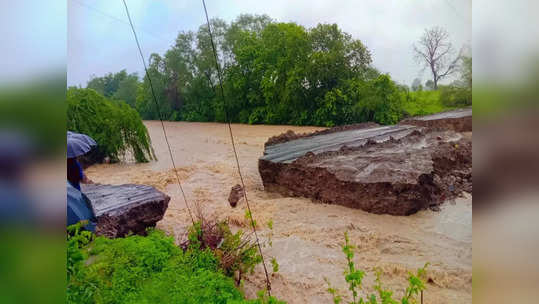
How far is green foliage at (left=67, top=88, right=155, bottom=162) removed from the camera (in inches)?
129

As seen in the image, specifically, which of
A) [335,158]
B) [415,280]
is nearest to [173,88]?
[335,158]

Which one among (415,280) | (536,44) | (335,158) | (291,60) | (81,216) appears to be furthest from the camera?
(335,158)

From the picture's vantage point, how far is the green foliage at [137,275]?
54.9 inches

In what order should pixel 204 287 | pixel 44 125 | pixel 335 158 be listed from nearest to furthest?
pixel 44 125 < pixel 204 287 < pixel 335 158

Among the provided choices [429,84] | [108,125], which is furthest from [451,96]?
[108,125]

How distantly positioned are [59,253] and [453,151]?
4.35 meters

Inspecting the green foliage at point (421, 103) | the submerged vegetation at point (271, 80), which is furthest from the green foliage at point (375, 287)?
the submerged vegetation at point (271, 80)

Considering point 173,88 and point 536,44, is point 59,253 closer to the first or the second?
point 536,44

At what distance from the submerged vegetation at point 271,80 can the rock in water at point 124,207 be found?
801 mm

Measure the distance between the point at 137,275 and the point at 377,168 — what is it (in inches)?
104

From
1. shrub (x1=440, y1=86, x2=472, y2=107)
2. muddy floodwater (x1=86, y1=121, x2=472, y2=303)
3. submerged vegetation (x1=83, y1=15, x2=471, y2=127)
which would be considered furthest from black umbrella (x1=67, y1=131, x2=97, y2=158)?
shrub (x1=440, y1=86, x2=472, y2=107)

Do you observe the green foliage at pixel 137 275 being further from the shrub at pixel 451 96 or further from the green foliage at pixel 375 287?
the shrub at pixel 451 96

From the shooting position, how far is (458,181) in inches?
152

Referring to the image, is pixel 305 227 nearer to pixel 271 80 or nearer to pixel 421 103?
pixel 421 103
